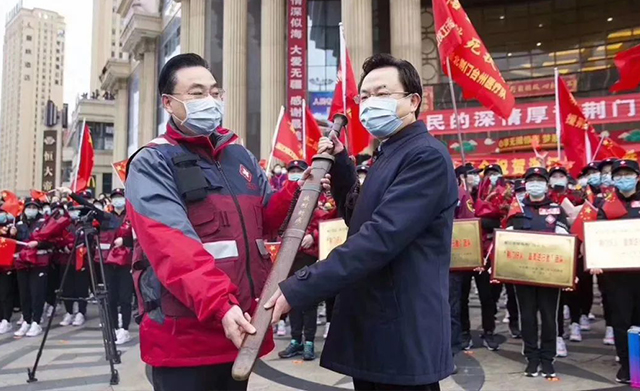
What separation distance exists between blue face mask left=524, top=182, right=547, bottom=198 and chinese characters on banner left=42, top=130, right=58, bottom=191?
66103 millimetres

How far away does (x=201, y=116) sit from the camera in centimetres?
263

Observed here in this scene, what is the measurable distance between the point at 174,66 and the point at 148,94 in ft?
111

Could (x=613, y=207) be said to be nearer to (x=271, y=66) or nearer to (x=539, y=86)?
(x=271, y=66)

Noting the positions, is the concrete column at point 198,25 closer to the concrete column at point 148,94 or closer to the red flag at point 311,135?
the concrete column at point 148,94

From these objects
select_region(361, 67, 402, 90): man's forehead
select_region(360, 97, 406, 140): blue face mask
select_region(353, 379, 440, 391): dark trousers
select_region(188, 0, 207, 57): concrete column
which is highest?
select_region(188, 0, 207, 57): concrete column

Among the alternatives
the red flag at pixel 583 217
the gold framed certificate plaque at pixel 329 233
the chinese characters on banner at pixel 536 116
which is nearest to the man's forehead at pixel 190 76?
the gold framed certificate plaque at pixel 329 233

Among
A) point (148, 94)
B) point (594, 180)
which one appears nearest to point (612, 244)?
point (594, 180)

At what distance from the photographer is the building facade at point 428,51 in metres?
20.4

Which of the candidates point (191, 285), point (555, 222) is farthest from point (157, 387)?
point (555, 222)

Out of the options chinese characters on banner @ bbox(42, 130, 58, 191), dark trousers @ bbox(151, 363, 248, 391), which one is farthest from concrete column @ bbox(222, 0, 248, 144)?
chinese characters on banner @ bbox(42, 130, 58, 191)

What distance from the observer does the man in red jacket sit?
216cm

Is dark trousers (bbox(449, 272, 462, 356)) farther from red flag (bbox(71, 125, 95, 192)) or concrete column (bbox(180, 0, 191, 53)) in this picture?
concrete column (bbox(180, 0, 191, 53))

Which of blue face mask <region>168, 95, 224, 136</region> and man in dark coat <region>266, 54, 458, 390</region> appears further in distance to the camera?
blue face mask <region>168, 95, 224, 136</region>

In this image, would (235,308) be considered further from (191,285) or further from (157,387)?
(157,387)
